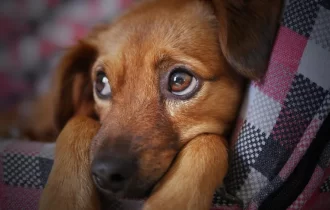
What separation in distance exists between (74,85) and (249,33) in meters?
0.92

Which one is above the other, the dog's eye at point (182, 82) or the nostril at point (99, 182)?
the dog's eye at point (182, 82)

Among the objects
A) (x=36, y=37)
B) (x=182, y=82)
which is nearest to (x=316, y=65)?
(x=182, y=82)

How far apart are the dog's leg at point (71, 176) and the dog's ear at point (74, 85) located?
0.29 m

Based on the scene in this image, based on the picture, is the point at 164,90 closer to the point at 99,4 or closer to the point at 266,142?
the point at 266,142

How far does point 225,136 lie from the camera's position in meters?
1.49

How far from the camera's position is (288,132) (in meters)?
1.23

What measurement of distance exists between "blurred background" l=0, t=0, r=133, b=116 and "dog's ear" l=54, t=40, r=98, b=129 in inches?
18.1

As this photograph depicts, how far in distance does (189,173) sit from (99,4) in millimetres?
1459

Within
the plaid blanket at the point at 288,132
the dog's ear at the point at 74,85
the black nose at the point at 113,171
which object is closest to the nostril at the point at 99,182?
the black nose at the point at 113,171

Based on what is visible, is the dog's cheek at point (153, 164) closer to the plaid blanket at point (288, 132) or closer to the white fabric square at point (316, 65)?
the plaid blanket at point (288, 132)

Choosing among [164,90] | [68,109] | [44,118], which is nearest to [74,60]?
[68,109]

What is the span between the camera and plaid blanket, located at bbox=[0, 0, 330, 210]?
3.96ft

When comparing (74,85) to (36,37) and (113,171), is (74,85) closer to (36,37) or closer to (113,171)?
(36,37)

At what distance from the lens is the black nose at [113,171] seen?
1.19m
